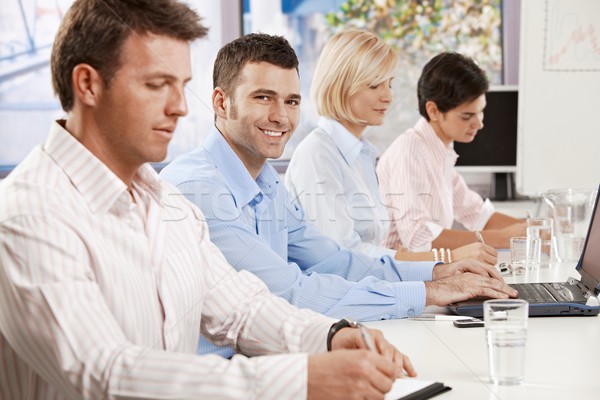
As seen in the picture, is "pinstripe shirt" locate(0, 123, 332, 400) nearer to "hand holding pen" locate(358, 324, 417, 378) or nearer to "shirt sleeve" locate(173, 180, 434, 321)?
"hand holding pen" locate(358, 324, 417, 378)

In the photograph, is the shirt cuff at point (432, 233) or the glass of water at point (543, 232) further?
the shirt cuff at point (432, 233)

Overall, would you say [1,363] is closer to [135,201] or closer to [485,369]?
[135,201]

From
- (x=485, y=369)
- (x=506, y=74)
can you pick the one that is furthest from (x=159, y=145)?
(x=506, y=74)

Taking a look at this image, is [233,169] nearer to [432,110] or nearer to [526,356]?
[526,356]

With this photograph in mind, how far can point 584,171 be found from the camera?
156 inches

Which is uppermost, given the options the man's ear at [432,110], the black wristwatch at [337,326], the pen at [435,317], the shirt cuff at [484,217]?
the man's ear at [432,110]

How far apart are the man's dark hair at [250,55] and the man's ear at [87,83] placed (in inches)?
33.5

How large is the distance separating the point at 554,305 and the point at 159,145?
2.92 ft

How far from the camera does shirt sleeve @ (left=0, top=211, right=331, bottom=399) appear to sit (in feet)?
3.14

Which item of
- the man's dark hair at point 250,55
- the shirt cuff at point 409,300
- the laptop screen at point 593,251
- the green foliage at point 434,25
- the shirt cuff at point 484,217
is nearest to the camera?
the shirt cuff at point 409,300

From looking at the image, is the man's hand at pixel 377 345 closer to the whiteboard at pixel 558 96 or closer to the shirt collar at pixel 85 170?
the shirt collar at pixel 85 170

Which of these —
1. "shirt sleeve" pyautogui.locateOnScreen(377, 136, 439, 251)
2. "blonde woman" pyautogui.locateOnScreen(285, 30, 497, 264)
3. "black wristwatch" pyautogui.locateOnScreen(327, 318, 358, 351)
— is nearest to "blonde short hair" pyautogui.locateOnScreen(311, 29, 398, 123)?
"blonde woman" pyautogui.locateOnScreen(285, 30, 497, 264)

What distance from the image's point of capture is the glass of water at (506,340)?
1170 mm

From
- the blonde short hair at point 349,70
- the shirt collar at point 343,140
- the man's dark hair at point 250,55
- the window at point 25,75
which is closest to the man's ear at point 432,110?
the blonde short hair at point 349,70
